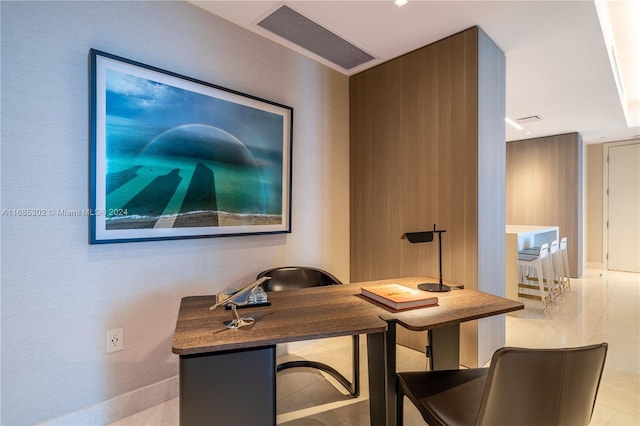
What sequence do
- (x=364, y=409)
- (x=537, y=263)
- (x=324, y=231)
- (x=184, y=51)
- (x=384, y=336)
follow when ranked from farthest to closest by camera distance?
(x=537, y=263), (x=324, y=231), (x=184, y=51), (x=364, y=409), (x=384, y=336)

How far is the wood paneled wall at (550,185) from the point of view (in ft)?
18.1

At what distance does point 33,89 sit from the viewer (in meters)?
1.50

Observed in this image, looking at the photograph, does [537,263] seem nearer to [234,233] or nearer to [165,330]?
[234,233]

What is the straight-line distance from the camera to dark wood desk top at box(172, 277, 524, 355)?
1.10 meters

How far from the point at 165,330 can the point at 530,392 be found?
74.1 inches

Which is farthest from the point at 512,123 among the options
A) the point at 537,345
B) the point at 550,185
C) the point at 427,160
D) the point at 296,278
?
the point at 296,278

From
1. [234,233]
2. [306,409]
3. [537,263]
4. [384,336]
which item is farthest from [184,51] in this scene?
[537,263]

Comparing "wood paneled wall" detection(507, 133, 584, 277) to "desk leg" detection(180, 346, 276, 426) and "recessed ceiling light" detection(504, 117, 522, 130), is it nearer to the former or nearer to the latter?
"recessed ceiling light" detection(504, 117, 522, 130)

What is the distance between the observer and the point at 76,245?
1636 millimetres

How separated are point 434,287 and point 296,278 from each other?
3.27 ft

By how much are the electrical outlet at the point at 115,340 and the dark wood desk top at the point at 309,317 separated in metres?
0.55

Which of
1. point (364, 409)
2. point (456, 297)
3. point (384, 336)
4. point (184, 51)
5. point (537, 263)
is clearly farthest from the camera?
point (537, 263)

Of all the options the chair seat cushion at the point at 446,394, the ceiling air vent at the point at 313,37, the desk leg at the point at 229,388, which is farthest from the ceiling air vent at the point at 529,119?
the desk leg at the point at 229,388

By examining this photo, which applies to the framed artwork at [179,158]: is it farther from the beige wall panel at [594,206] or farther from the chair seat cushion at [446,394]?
the beige wall panel at [594,206]
